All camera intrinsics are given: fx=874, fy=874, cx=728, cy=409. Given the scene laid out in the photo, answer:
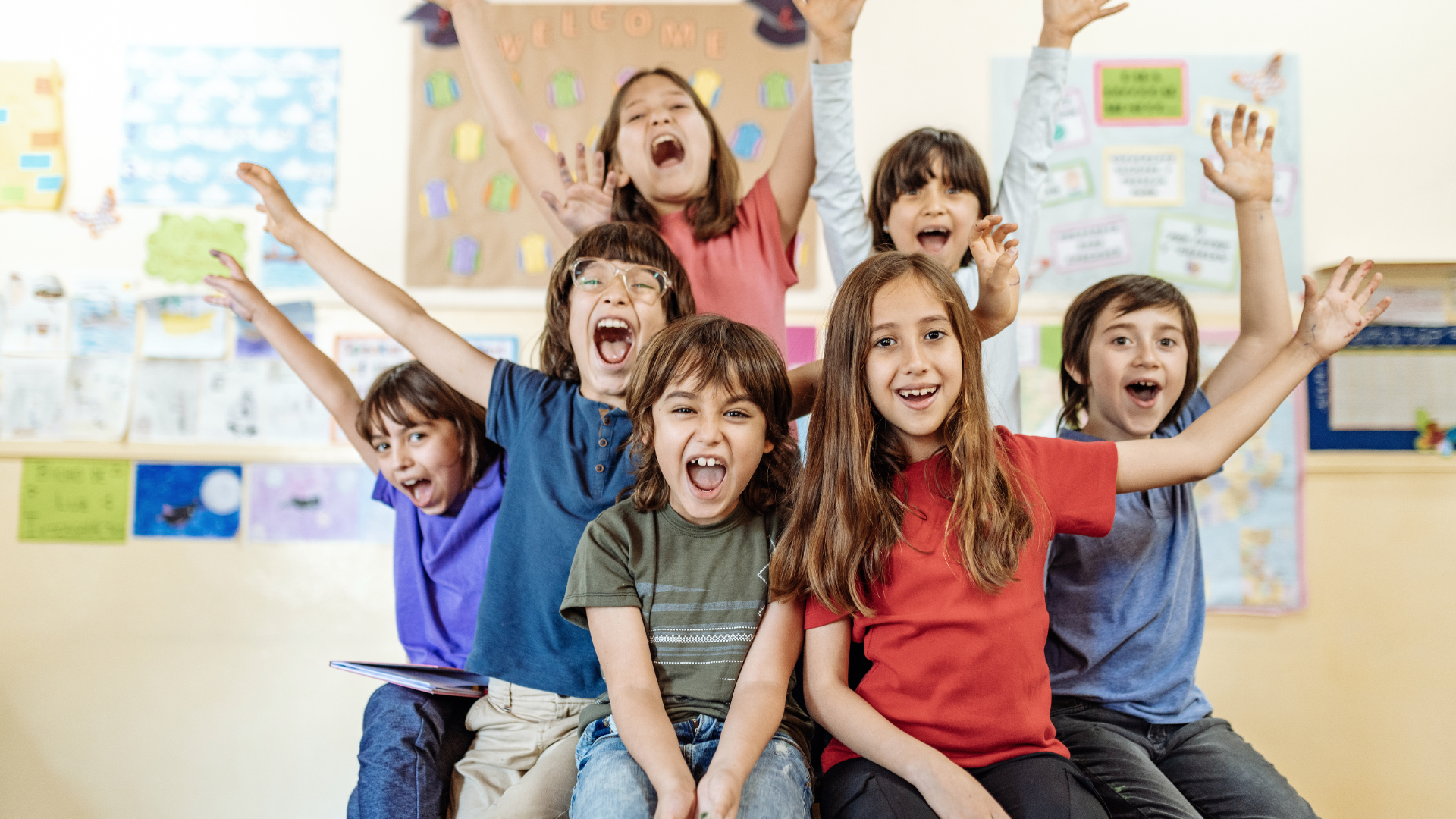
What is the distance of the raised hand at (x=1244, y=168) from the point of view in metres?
1.47

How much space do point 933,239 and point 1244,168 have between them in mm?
538

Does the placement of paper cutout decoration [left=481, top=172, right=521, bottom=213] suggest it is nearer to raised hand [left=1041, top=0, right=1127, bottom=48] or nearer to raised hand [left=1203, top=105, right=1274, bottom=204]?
raised hand [left=1041, top=0, right=1127, bottom=48]

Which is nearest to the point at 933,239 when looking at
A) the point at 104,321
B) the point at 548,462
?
the point at 548,462

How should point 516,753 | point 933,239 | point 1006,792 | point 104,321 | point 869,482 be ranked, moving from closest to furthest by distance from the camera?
point 1006,792, point 869,482, point 516,753, point 933,239, point 104,321

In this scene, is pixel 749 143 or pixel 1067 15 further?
pixel 749 143

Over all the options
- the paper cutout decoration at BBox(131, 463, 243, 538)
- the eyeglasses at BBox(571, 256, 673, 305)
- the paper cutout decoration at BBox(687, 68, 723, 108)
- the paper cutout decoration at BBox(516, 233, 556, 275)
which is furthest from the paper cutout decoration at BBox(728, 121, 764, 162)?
the paper cutout decoration at BBox(131, 463, 243, 538)

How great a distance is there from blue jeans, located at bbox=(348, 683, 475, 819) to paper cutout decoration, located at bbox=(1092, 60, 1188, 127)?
230 cm

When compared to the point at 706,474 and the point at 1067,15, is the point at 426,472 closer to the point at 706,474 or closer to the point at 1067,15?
the point at 706,474

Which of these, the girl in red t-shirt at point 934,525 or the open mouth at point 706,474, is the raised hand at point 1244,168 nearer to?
the girl in red t-shirt at point 934,525

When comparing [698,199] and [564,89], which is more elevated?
[564,89]

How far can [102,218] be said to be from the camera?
262cm

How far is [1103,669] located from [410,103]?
236cm

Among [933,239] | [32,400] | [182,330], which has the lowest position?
[32,400]

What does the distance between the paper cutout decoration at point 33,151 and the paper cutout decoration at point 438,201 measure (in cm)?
111
